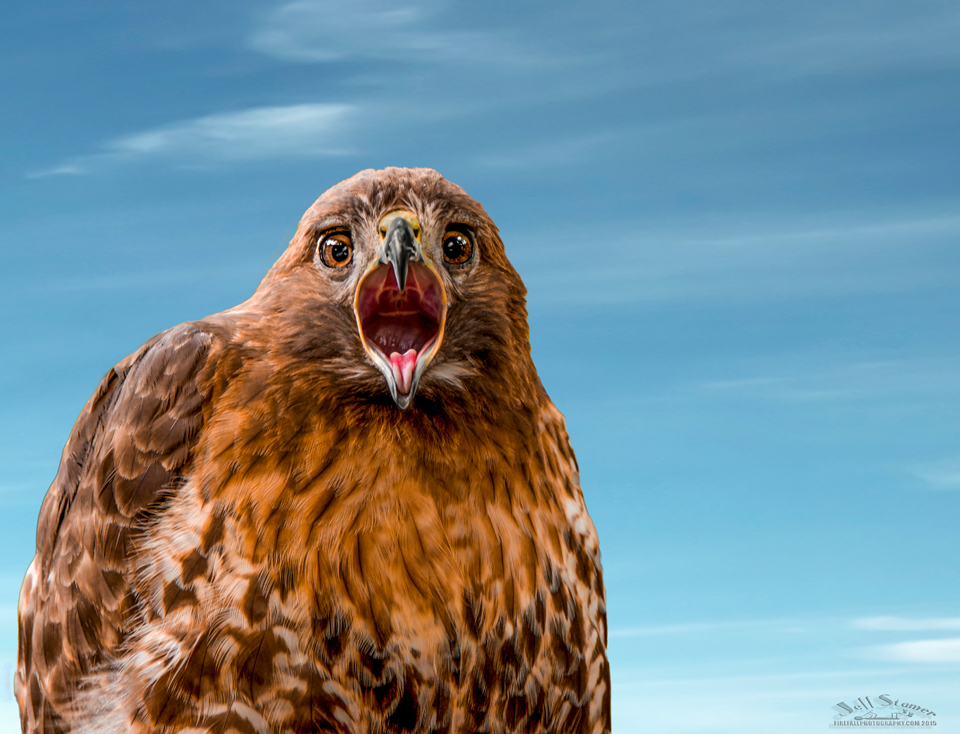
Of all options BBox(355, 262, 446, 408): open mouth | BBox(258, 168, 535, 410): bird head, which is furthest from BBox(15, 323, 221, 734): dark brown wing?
BBox(355, 262, 446, 408): open mouth

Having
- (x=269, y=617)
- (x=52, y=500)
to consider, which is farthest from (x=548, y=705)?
(x=52, y=500)

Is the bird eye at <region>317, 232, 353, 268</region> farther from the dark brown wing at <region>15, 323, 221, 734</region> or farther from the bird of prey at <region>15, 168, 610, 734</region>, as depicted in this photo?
the dark brown wing at <region>15, 323, 221, 734</region>

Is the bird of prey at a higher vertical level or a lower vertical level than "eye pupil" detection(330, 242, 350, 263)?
lower

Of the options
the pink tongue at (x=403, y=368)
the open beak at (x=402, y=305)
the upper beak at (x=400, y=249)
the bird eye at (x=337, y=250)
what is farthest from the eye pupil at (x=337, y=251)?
the pink tongue at (x=403, y=368)

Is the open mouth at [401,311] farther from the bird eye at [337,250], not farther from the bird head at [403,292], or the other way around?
the bird eye at [337,250]

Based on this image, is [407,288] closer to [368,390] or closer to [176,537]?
[368,390]

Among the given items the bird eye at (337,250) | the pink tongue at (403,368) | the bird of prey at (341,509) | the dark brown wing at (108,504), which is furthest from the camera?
the dark brown wing at (108,504)

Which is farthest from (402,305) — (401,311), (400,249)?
(400,249)
